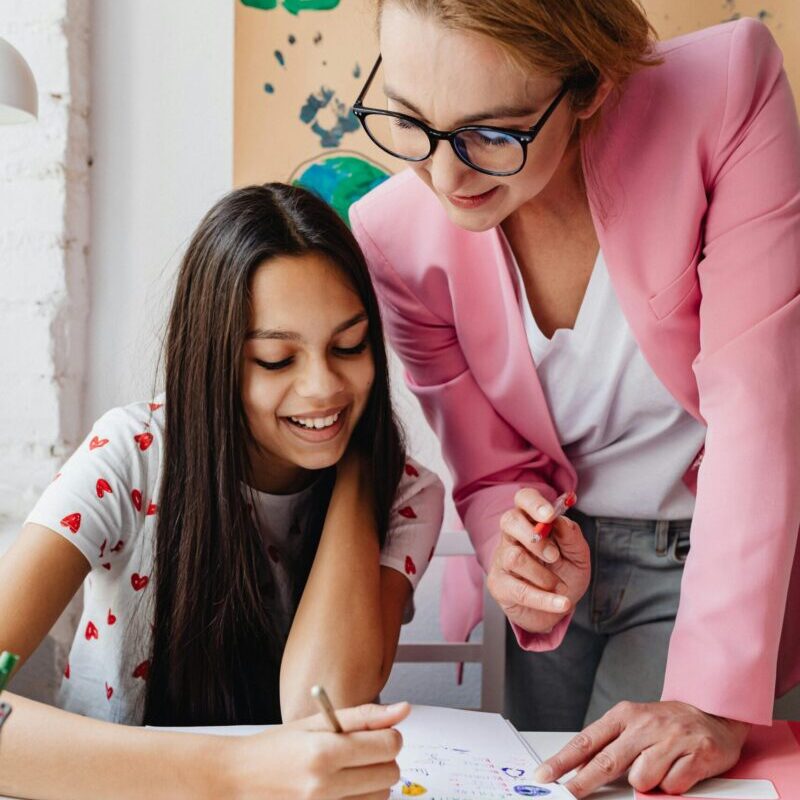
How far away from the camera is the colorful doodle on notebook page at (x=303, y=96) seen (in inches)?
68.4

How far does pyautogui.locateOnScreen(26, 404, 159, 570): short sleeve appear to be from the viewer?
1108 millimetres

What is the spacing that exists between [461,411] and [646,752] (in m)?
0.50

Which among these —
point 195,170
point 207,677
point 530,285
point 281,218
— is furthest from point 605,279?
point 195,170

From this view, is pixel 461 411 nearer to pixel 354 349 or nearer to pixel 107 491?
pixel 354 349

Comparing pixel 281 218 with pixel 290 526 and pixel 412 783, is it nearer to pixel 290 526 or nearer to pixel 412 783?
pixel 290 526

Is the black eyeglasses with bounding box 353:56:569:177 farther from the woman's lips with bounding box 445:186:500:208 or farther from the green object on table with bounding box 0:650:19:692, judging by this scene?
the green object on table with bounding box 0:650:19:692

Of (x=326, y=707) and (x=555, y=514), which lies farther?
(x=555, y=514)

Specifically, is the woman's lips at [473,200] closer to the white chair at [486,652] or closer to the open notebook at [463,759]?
the open notebook at [463,759]

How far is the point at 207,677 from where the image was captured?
117cm

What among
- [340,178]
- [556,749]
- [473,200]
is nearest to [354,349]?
[473,200]

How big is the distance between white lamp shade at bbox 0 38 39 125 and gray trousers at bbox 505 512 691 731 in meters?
0.85

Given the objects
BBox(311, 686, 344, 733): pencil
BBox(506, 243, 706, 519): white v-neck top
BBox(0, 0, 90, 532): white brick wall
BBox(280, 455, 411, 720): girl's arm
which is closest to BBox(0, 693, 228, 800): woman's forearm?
BBox(311, 686, 344, 733): pencil

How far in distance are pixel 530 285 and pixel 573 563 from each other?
316 millimetres

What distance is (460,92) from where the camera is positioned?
0.88 metres
